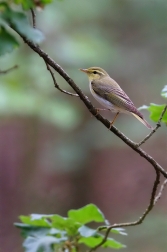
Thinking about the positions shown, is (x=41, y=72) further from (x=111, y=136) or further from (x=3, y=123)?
(x=3, y=123)

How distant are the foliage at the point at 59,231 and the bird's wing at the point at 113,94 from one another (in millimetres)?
1038

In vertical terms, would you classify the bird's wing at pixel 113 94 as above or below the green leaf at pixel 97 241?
above

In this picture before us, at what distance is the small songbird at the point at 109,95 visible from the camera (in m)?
2.62

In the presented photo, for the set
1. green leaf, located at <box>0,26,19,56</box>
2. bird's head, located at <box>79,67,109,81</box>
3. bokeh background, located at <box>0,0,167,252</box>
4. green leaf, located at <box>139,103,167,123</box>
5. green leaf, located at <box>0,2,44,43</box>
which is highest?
bokeh background, located at <box>0,0,167,252</box>

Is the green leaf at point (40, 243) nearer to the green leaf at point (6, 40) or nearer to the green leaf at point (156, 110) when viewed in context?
the green leaf at point (156, 110)

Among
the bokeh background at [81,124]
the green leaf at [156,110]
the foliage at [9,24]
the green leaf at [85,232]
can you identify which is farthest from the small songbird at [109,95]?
the foliage at [9,24]

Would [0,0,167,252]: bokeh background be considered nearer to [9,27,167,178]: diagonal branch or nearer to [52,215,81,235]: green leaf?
[9,27,167,178]: diagonal branch

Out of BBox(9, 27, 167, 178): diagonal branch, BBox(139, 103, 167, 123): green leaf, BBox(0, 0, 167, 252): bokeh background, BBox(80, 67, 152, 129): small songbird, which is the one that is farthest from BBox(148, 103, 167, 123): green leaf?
BBox(0, 0, 167, 252): bokeh background

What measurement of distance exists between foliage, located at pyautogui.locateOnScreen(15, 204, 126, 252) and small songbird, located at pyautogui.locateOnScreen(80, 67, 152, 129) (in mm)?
989

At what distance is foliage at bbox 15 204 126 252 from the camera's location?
4.95 ft

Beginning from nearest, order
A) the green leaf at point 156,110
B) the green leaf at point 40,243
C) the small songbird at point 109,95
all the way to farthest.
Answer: the green leaf at point 40,243 < the green leaf at point 156,110 < the small songbird at point 109,95

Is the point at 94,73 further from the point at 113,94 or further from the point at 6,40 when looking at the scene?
the point at 6,40

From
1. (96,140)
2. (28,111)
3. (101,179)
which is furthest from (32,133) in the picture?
(101,179)

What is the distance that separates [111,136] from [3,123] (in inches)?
82.6
